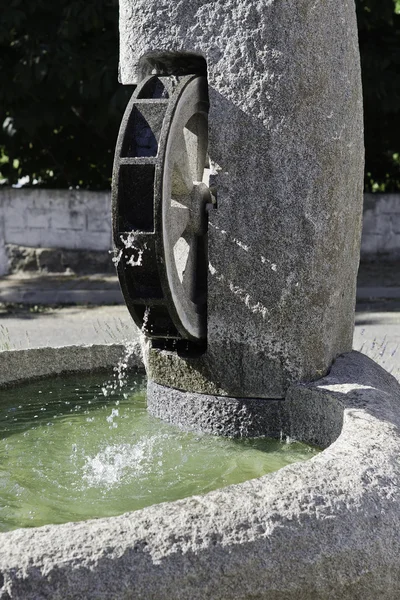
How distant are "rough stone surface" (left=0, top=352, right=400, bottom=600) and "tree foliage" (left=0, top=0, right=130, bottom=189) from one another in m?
9.77

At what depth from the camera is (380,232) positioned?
46.5 ft

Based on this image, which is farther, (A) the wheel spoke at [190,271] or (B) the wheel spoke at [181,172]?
(A) the wheel spoke at [190,271]

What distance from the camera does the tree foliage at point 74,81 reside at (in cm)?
1238

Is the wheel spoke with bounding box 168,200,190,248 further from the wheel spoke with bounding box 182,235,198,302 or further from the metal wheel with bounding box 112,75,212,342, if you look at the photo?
the wheel spoke with bounding box 182,235,198,302

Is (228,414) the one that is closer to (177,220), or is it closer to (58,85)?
(177,220)

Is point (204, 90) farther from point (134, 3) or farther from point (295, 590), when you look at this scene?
point (295, 590)

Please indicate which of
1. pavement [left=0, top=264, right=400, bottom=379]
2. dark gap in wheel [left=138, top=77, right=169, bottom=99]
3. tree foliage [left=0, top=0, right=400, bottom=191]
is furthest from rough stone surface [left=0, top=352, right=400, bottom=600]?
tree foliage [left=0, top=0, right=400, bottom=191]

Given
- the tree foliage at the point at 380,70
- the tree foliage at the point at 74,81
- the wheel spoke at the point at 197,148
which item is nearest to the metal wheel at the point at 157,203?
the wheel spoke at the point at 197,148

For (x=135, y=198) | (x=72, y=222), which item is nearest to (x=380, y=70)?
(x=72, y=222)

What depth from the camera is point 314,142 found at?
4.30 m

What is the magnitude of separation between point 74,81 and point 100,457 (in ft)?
31.0

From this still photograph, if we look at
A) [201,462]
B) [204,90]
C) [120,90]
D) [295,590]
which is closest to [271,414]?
[201,462]

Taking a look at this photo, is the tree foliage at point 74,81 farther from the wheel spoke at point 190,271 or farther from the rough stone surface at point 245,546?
the rough stone surface at point 245,546

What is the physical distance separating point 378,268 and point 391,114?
2.32 meters
